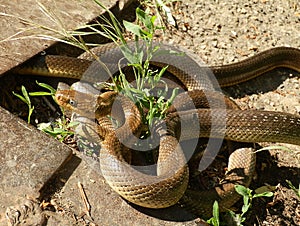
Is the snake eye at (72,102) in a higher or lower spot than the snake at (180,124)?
higher

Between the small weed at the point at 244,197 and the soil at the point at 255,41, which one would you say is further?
the soil at the point at 255,41

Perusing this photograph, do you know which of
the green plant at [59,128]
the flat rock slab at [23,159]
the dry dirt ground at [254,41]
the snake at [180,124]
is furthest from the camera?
the dry dirt ground at [254,41]

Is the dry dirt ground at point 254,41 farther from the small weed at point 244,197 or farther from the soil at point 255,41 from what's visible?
the small weed at point 244,197

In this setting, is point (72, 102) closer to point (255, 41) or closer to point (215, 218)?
point (215, 218)

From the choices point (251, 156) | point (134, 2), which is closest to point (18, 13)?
point (134, 2)

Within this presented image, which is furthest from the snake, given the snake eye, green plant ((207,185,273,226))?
green plant ((207,185,273,226))

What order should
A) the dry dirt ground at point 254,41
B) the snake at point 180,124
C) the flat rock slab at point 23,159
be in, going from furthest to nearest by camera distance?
the dry dirt ground at point 254,41
the snake at point 180,124
the flat rock slab at point 23,159

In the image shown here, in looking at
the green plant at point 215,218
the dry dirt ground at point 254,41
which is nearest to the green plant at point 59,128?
the dry dirt ground at point 254,41
